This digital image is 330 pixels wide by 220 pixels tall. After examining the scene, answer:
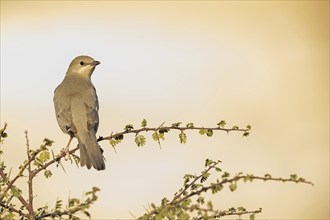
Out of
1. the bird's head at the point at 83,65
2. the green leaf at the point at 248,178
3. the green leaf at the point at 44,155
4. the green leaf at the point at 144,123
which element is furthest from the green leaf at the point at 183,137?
the bird's head at the point at 83,65

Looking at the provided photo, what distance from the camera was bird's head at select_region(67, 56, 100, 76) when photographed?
32.4ft

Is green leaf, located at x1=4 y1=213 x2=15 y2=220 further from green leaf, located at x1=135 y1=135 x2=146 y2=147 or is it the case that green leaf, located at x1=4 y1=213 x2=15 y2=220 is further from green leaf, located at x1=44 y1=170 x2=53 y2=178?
green leaf, located at x1=135 y1=135 x2=146 y2=147

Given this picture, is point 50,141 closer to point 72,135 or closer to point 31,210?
point 31,210

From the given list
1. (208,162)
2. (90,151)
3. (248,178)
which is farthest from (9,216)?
(90,151)

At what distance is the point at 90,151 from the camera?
7004 mm

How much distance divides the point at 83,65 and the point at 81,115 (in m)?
2.19

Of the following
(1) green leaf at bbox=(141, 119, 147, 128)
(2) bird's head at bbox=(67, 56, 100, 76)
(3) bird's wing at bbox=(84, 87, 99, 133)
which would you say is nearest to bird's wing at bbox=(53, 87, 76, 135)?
(3) bird's wing at bbox=(84, 87, 99, 133)

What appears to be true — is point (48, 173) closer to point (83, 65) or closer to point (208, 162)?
point (208, 162)

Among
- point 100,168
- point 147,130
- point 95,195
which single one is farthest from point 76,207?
point 100,168

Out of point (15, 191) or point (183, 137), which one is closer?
point (15, 191)

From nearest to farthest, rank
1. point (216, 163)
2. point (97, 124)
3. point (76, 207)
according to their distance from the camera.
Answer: point (76, 207) < point (216, 163) < point (97, 124)

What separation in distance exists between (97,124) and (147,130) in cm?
276

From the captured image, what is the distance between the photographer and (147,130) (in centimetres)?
529

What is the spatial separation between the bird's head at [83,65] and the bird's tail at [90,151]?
2494mm
